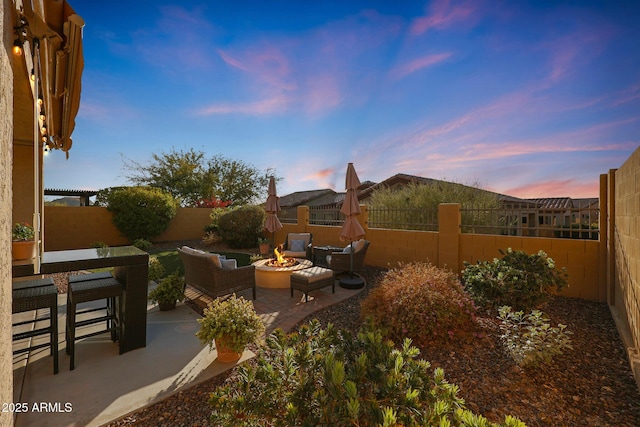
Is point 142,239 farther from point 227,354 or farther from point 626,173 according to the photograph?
point 626,173

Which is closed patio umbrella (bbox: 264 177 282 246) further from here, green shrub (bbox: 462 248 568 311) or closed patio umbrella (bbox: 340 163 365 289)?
green shrub (bbox: 462 248 568 311)

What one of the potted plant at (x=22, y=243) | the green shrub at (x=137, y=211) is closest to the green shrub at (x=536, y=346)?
the potted plant at (x=22, y=243)

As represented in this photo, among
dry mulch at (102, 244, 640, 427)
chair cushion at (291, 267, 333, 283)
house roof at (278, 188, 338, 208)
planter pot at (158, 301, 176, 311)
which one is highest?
house roof at (278, 188, 338, 208)

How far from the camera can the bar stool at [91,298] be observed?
9.36 ft

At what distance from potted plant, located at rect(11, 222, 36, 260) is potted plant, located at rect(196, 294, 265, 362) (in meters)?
1.68

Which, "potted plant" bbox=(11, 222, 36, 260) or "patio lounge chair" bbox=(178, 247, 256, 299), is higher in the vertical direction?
"potted plant" bbox=(11, 222, 36, 260)

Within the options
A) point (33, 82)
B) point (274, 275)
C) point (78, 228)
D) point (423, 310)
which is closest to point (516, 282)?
point (423, 310)

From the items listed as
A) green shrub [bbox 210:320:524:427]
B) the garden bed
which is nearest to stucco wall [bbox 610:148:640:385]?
the garden bed

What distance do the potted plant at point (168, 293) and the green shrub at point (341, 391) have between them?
360cm

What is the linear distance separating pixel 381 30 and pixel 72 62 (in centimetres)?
690

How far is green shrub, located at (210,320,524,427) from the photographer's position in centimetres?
125

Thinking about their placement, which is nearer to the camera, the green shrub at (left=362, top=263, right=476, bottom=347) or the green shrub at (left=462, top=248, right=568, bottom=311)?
Answer: the green shrub at (left=362, top=263, right=476, bottom=347)

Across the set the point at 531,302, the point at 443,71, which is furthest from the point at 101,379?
the point at 443,71

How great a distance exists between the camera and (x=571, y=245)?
5.30m
